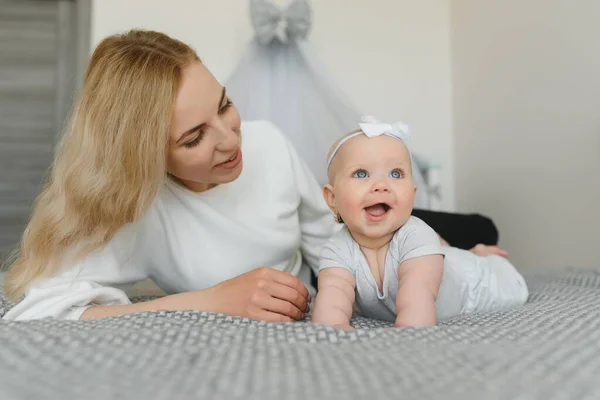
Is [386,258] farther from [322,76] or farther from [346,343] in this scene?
[322,76]

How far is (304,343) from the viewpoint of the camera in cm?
67

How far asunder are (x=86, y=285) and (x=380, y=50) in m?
1.85

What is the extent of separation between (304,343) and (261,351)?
7cm

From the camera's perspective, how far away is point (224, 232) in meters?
1.27

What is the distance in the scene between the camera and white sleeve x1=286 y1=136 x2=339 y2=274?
1417mm

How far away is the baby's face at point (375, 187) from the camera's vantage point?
0.89 meters

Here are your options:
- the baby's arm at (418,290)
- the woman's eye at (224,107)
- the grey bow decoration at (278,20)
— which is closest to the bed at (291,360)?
the baby's arm at (418,290)

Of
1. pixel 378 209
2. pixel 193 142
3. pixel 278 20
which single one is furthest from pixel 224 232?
pixel 278 20

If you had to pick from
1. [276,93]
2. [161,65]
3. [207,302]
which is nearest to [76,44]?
[276,93]

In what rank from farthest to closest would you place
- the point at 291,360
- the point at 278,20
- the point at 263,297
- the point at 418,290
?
the point at 278,20, the point at 263,297, the point at 418,290, the point at 291,360

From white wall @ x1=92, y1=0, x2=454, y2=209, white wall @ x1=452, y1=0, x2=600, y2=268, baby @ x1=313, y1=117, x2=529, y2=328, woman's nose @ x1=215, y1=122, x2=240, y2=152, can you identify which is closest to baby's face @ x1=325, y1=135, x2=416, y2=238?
baby @ x1=313, y1=117, x2=529, y2=328

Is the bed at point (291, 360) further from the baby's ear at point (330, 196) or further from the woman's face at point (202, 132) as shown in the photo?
the woman's face at point (202, 132)

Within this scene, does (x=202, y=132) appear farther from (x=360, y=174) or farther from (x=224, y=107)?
(x=360, y=174)

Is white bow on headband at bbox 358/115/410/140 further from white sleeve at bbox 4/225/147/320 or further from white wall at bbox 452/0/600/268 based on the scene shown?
white wall at bbox 452/0/600/268
